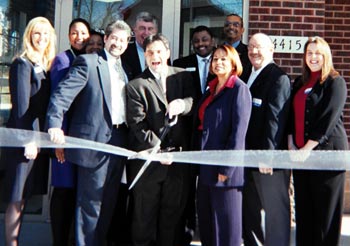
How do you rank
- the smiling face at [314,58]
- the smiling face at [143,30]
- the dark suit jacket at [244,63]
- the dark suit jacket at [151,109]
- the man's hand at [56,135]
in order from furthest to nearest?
the smiling face at [143,30] < the dark suit jacket at [244,63] < the dark suit jacket at [151,109] < the smiling face at [314,58] < the man's hand at [56,135]

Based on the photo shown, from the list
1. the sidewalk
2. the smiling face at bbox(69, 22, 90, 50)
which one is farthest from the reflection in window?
the sidewalk

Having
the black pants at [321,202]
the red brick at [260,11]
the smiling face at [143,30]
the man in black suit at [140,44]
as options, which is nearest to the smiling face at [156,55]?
the man in black suit at [140,44]

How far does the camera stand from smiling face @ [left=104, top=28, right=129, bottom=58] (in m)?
4.94

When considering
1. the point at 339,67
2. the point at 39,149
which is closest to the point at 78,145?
the point at 39,149

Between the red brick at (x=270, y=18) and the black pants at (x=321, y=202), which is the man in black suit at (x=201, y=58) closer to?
the red brick at (x=270, y=18)

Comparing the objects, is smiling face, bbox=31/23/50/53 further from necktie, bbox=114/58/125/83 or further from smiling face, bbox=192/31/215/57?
smiling face, bbox=192/31/215/57

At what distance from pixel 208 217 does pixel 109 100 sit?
4.14 feet

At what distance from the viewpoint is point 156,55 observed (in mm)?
5020

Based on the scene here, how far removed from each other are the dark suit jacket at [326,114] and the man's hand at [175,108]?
1025 mm

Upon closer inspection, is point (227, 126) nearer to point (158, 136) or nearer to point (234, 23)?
point (158, 136)

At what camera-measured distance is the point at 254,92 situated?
198 inches

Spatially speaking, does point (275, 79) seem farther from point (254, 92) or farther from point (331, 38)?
point (331, 38)

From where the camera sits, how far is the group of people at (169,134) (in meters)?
4.79

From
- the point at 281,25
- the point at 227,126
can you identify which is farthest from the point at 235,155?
the point at 281,25
